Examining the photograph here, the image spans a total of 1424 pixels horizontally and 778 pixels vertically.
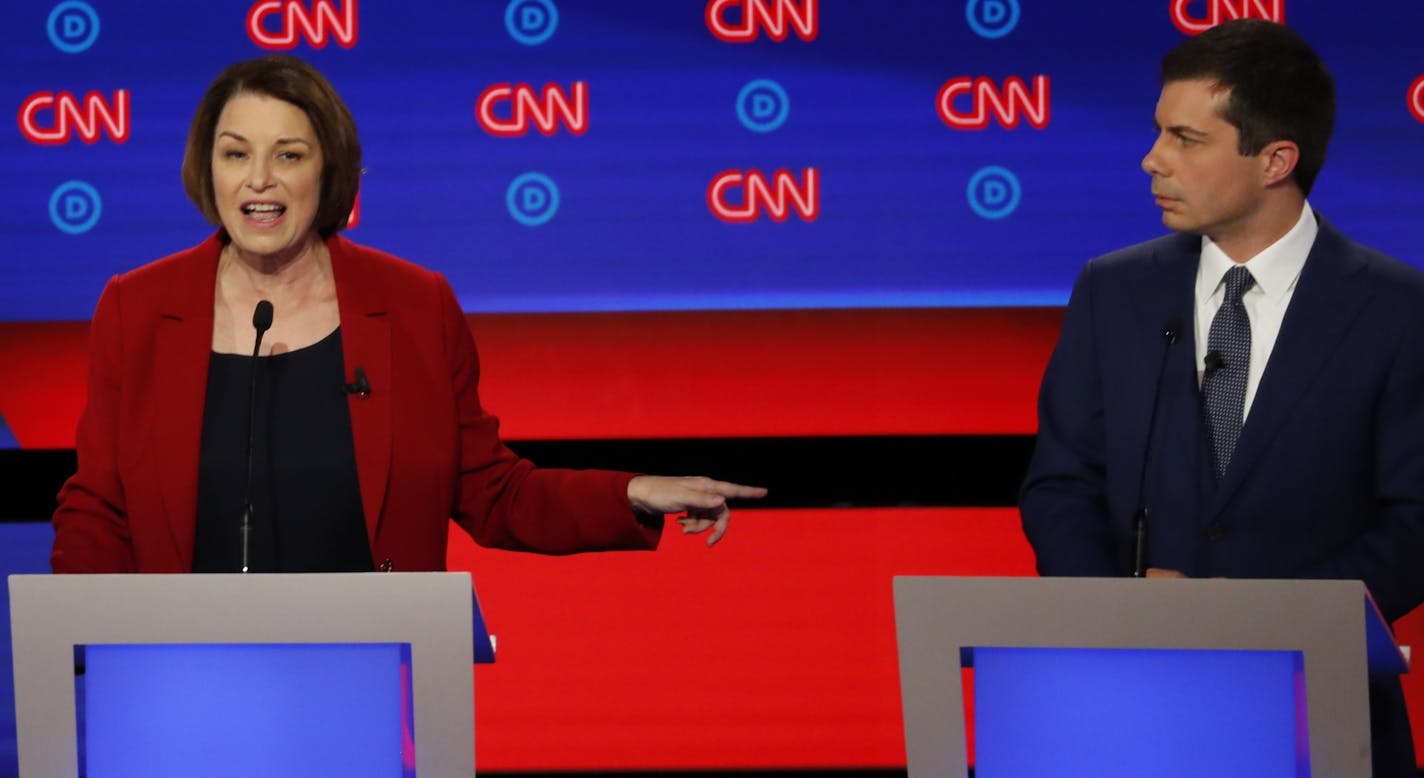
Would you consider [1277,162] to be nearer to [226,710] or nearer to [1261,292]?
[1261,292]

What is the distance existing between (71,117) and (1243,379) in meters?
2.90

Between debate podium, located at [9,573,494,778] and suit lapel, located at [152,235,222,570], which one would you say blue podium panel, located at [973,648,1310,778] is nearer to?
debate podium, located at [9,573,494,778]

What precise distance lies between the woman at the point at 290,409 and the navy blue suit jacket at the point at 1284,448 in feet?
1.96

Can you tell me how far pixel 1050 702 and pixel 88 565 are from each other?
1383 mm

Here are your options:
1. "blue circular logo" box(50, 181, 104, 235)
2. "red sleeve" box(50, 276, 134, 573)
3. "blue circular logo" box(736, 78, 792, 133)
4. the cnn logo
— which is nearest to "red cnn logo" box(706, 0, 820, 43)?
"blue circular logo" box(736, 78, 792, 133)

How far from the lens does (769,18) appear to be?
401 centimetres

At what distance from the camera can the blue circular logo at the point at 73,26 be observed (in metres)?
4.00

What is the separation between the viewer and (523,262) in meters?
4.03

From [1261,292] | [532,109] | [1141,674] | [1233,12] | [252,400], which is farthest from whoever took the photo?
[532,109]

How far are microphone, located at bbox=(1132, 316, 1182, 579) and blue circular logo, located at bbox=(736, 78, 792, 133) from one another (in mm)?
1755

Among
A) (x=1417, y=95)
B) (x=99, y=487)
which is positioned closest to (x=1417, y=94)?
(x=1417, y=95)

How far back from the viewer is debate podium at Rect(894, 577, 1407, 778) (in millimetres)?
1683

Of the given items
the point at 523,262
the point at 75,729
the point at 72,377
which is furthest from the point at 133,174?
the point at 75,729

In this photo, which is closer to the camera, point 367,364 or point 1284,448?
point 1284,448
